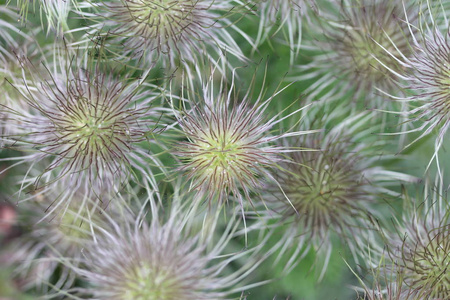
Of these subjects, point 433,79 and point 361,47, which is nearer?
point 433,79

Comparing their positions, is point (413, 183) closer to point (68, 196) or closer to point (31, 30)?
point (68, 196)

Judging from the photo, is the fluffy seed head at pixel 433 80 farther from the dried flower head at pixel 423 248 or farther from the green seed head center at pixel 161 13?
Result: the green seed head center at pixel 161 13

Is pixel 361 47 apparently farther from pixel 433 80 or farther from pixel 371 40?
pixel 433 80

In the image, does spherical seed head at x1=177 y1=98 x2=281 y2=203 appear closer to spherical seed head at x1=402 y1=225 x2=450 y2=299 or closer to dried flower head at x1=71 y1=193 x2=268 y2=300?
dried flower head at x1=71 y1=193 x2=268 y2=300

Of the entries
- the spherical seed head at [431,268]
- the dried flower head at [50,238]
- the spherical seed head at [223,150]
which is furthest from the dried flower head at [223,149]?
the spherical seed head at [431,268]

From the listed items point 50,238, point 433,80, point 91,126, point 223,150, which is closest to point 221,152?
point 223,150

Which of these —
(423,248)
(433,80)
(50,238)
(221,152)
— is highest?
(433,80)
